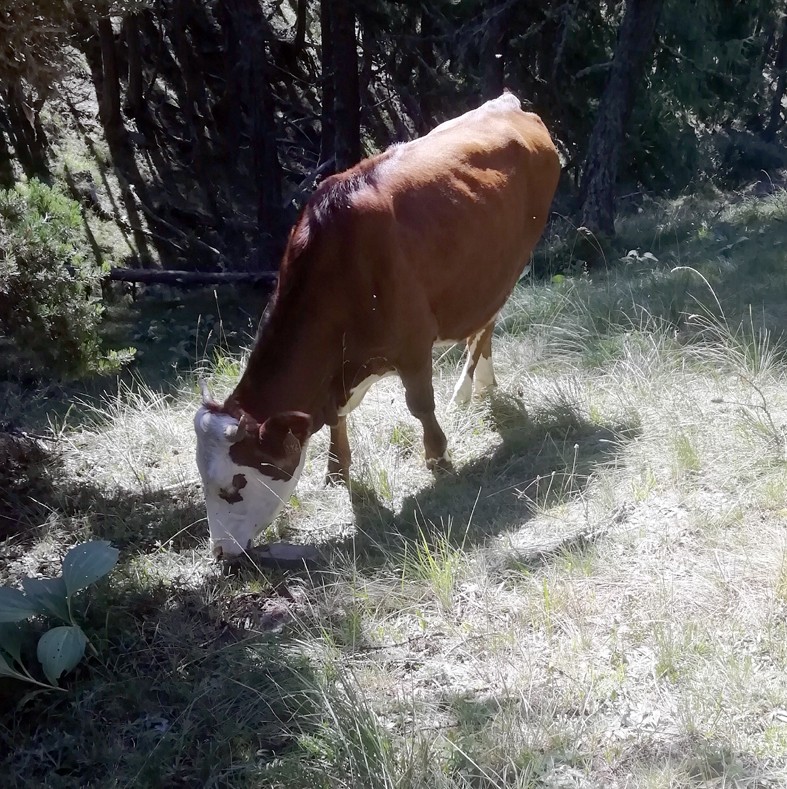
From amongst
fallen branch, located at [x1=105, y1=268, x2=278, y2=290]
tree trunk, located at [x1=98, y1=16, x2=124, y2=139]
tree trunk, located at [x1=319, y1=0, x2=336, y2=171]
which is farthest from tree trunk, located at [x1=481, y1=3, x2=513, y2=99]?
tree trunk, located at [x1=98, y1=16, x2=124, y2=139]

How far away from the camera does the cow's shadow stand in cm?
437

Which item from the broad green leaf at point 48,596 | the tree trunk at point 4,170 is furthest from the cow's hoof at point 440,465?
the tree trunk at point 4,170

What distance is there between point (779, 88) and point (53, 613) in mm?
17410

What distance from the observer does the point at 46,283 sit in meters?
5.28

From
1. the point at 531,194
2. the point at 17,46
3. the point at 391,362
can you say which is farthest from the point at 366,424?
the point at 17,46

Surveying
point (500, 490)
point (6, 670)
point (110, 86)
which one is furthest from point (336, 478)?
point (110, 86)

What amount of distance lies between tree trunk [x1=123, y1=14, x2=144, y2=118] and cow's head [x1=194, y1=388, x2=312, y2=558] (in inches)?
368

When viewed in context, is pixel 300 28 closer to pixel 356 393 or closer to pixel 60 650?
pixel 356 393

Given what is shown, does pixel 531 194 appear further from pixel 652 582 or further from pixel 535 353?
pixel 652 582

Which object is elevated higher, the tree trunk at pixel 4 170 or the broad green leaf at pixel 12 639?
the tree trunk at pixel 4 170

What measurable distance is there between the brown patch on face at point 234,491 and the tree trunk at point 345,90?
655 centimetres

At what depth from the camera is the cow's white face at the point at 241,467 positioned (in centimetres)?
421

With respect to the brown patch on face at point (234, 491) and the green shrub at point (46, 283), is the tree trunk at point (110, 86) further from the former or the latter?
the brown patch on face at point (234, 491)

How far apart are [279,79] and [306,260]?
12.4 metres
